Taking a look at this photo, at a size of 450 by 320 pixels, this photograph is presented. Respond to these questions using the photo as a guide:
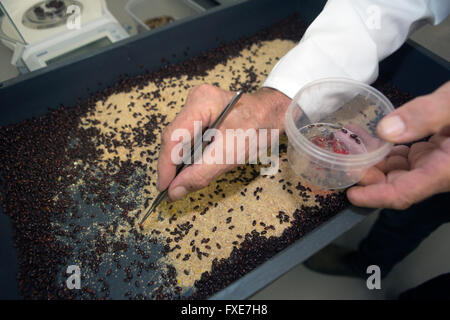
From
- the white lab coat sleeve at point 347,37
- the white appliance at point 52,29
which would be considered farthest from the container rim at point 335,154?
the white appliance at point 52,29

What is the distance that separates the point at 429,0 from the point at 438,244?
1354mm

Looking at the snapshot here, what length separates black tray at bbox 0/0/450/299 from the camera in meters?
1.16

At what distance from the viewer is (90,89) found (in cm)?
173

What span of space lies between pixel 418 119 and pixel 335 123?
56 cm

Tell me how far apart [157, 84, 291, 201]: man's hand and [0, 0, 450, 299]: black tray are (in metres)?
0.40

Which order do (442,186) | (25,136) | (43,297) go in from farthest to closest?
1. (25,136)
2. (43,297)
3. (442,186)

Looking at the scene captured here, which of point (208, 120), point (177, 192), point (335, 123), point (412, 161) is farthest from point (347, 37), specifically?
point (177, 192)

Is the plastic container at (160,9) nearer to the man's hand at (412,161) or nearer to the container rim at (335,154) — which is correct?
the container rim at (335,154)

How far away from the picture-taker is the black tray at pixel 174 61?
116cm

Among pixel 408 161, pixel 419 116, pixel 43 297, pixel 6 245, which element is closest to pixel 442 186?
pixel 408 161

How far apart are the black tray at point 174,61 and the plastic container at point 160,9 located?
0.38 m

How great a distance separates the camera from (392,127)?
90 cm

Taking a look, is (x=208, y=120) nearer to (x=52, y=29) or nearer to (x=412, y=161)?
(x=412, y=161)
